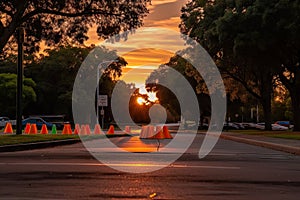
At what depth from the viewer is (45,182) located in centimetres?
1220

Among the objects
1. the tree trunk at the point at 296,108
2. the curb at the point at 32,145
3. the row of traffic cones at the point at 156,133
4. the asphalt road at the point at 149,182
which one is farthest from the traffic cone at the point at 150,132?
the asphalt road at the point at 149,182

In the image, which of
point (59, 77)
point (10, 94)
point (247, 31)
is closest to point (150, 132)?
point (247, 31)

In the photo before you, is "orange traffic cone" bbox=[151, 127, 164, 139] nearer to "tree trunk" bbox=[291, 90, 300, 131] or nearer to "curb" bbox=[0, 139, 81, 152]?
"curb" bbox=[0, 139, 81, 152]

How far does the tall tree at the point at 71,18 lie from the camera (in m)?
32.3

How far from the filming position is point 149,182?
12.4m

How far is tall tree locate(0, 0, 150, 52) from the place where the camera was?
32344mm

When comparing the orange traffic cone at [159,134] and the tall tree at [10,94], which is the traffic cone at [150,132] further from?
the tall tree at [10,94]

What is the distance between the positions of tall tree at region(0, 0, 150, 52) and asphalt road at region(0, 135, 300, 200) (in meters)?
16.5

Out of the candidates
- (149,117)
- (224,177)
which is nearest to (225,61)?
(224,177)

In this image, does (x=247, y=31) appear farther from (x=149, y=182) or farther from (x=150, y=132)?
(x=149, y=182)

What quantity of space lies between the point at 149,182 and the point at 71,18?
76.6 feet

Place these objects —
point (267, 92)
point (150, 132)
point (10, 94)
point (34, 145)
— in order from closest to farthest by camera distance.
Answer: point (34, 145) < point (150, 132) < point (267, 92) < point (10, 94)

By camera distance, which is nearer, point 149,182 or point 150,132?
point 149,182

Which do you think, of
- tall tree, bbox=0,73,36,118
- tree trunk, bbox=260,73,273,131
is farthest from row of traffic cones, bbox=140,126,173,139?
tall tree, bbox=0,73,36,118
